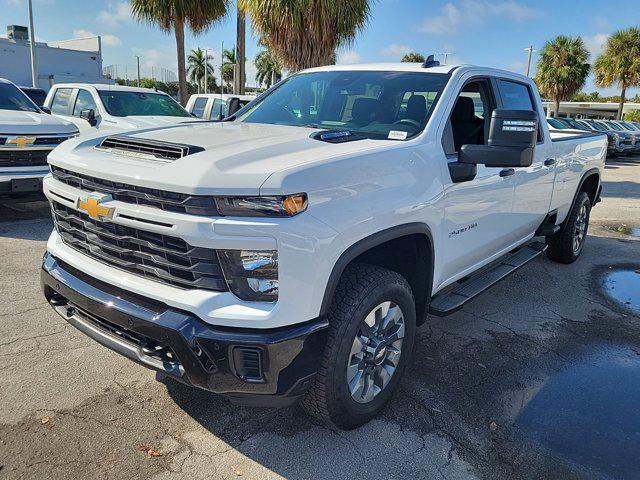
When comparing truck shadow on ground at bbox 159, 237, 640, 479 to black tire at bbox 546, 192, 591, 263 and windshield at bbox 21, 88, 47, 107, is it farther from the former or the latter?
windshield at bbox 21, 88, 47, 107

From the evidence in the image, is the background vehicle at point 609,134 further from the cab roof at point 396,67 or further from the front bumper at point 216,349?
the front bumper at point 216,349

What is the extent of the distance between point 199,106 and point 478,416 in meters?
11.7

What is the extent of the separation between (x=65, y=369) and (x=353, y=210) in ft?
7.33

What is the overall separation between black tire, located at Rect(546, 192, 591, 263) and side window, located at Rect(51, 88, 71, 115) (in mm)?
9149

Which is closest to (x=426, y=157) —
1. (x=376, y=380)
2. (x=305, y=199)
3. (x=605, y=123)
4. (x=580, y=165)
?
(x=305, y=199)

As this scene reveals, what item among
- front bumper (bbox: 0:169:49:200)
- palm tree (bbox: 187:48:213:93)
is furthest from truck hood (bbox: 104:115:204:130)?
palm tree (bbox: 187:48:213:93)

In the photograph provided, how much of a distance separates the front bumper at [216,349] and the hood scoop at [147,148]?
26.6 inches

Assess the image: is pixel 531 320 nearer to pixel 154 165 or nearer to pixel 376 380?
pixel 376 380

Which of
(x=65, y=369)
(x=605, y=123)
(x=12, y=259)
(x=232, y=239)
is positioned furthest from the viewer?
(x=605, y=123)

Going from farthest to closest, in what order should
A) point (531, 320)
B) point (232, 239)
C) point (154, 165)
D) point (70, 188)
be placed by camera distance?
point (531, 320) < point (70, 188) < point (154, 165) < point (232, 239)

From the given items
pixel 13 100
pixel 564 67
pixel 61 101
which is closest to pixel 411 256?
pixel 13 100

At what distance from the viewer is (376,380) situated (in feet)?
9.47

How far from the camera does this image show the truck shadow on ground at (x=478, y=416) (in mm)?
2650

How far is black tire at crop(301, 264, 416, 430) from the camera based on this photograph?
2.48 meters
